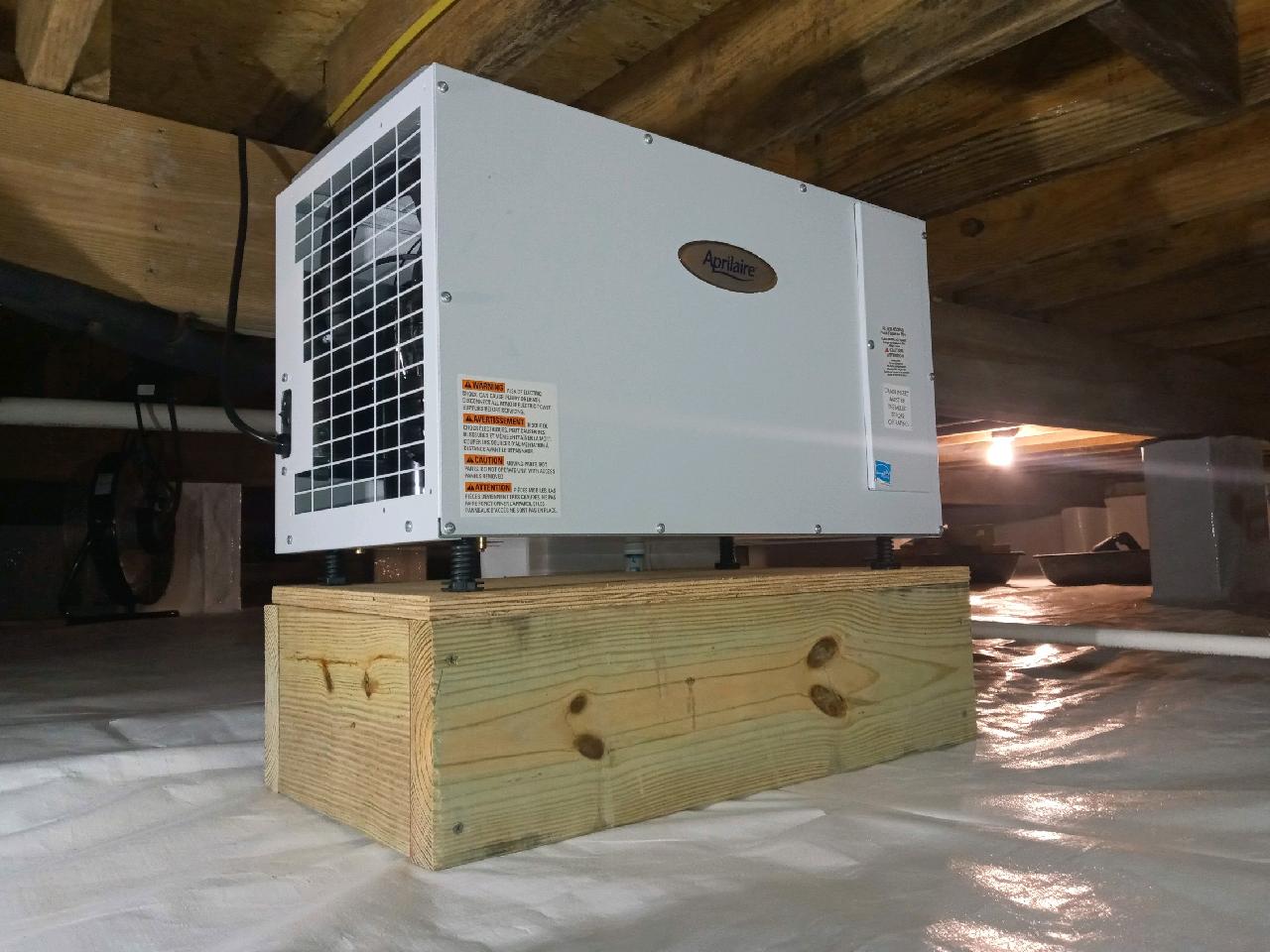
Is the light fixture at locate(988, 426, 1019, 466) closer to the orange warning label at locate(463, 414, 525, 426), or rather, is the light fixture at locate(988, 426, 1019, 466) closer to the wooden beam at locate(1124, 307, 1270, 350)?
the wooden beam at locate(1124, 307, 1270, 350)

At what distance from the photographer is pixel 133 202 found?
1187 millimetres

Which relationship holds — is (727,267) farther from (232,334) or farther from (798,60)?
(232,334)

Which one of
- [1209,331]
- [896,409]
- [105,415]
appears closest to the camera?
[896,409]

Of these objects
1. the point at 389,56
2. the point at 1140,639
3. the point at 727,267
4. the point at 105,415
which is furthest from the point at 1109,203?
the point at 105,415

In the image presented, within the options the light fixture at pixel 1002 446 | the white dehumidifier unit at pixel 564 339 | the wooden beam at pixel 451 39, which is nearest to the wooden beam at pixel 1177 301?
the light fixture at pixel 1002 446

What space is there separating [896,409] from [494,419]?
49 centimetres

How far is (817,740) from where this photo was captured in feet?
2.85

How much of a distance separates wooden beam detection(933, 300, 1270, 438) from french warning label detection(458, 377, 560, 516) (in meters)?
1.21

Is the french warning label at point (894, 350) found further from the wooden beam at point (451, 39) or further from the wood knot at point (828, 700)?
the wooden beam at point (451, 39)

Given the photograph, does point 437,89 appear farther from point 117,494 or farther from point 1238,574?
point 1238,574

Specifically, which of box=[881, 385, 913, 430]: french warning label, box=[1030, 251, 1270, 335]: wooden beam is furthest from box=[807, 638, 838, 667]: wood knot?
box=[1030, 251, 1270, 335]: wooden beam

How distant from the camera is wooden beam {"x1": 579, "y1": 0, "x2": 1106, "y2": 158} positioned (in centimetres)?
94

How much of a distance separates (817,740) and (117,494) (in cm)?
198

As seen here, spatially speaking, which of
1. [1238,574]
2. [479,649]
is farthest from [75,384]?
[1238,574]
